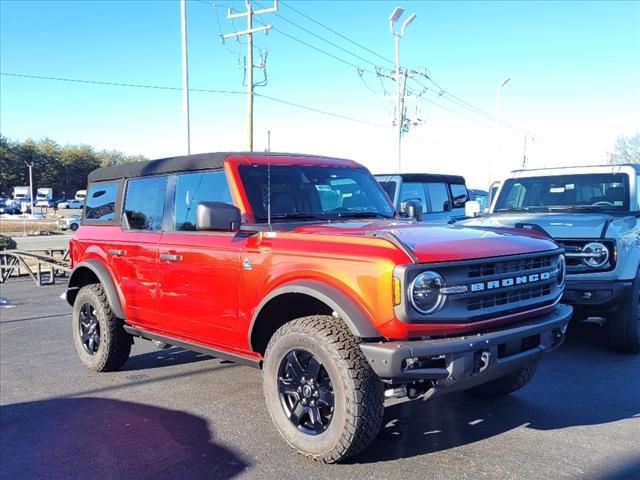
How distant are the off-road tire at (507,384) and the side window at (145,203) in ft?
10.1

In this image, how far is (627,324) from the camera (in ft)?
19.2

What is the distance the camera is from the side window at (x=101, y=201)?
19.2 feet

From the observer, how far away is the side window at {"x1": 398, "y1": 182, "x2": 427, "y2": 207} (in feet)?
36.0

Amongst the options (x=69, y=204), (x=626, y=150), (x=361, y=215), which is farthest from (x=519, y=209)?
(x=69, y=204)

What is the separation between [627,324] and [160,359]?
4.93 meters

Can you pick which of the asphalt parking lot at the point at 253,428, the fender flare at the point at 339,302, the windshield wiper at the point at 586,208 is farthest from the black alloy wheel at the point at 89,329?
the windshield wiper at the point at 586,208

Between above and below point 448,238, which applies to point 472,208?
above

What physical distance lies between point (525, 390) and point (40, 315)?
24.5 ft

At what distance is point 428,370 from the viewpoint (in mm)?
3180

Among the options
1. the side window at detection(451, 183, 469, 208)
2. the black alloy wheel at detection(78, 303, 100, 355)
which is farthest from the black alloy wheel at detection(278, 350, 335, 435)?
the side window at detection(451, 183, 469, 208)

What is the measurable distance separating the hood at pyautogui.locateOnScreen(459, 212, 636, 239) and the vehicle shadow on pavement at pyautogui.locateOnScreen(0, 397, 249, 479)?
10.4 feet

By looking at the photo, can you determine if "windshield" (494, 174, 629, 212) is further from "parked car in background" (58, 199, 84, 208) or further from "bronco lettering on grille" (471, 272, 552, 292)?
"parked car in background" (58, 199, 84, 208)

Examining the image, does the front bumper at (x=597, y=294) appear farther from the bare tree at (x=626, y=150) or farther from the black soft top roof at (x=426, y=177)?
the bare tree at (x=626, y=150)

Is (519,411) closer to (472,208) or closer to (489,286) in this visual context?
(489,286)
